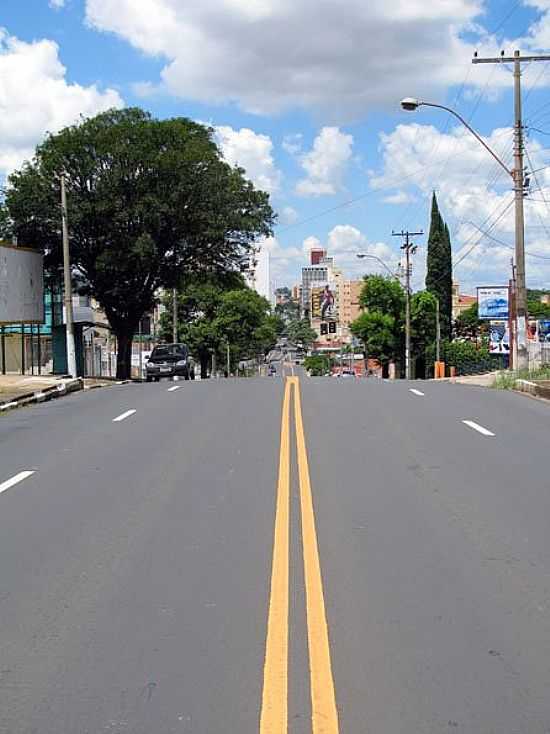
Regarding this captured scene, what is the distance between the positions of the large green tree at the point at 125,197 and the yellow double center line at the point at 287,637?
1430 inches

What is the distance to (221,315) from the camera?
88.2 m

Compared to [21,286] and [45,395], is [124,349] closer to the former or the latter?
[21,286]

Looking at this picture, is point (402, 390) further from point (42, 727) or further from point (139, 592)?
point (42, 727)

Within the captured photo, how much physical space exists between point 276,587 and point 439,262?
82.5 metres

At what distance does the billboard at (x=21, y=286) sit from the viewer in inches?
1619

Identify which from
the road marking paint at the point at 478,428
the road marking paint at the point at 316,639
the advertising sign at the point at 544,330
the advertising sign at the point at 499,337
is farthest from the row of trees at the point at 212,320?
the road marking paint at the point at 316,639

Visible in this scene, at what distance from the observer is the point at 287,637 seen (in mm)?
6148

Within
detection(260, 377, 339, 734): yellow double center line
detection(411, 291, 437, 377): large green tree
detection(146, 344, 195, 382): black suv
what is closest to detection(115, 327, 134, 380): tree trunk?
detection(146, 344, 195, 382): black suv

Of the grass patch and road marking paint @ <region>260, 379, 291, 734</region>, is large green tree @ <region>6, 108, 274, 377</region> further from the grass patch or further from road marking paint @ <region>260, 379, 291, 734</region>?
road marking paint @ <region>260, 379, 291, 734</region>

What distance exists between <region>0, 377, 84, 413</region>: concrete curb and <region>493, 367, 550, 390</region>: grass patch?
1229 centimetres

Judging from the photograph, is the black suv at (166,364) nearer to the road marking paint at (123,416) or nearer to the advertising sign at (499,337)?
the road marking paint at (123,416)

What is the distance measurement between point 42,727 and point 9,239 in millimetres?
44572

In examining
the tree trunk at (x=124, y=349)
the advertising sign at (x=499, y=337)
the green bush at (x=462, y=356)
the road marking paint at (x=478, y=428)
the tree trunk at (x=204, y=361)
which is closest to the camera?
the road marking paint at (x=478, y=428)

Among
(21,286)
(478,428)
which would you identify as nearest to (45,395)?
(478,428)
